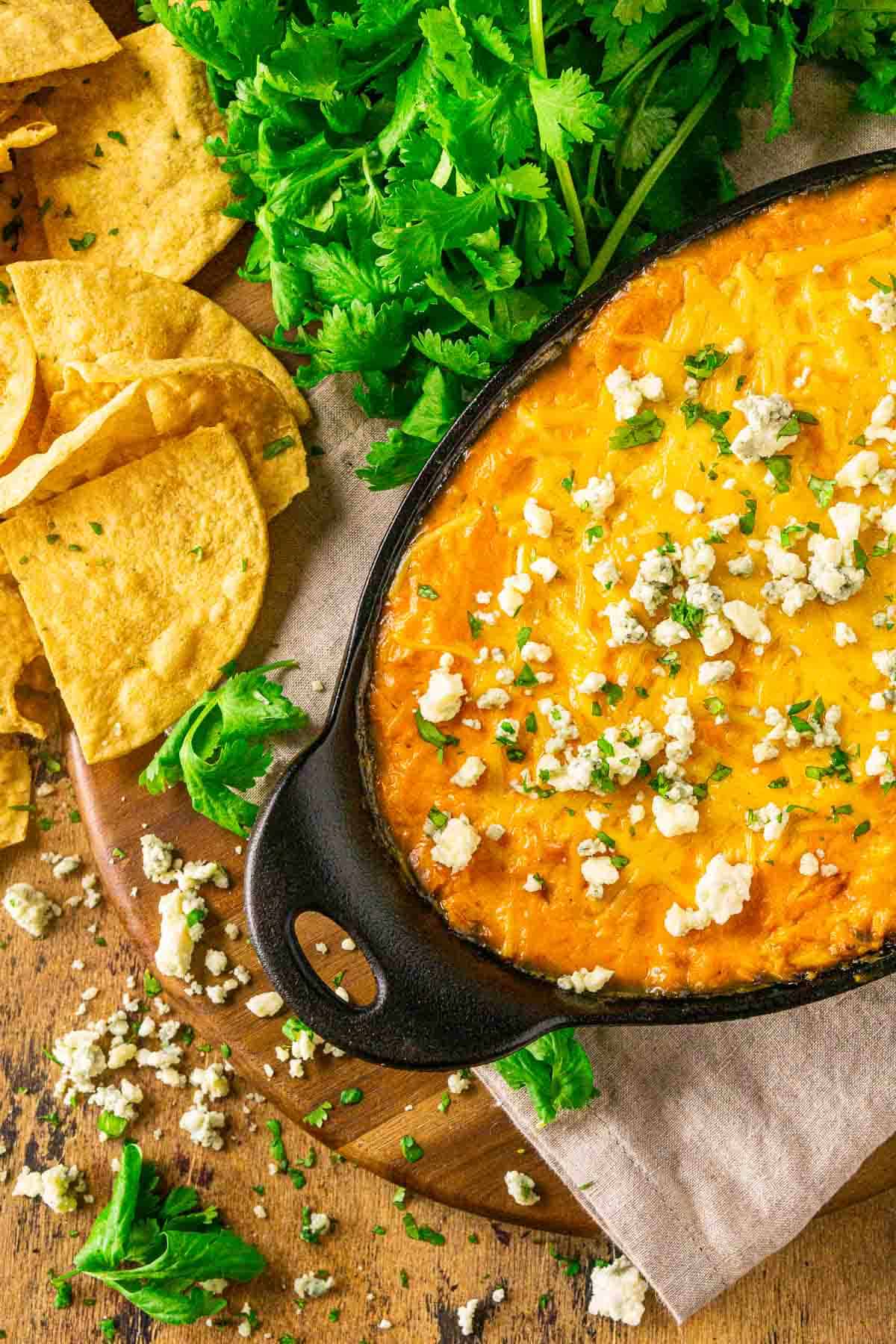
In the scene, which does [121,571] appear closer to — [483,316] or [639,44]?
[483,316]

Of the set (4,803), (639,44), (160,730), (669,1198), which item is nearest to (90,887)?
(4,803)

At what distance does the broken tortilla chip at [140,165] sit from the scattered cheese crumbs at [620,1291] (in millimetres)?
2170

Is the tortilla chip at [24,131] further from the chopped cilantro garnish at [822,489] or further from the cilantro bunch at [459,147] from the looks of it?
the chopped cilantro garnish at [822,489]

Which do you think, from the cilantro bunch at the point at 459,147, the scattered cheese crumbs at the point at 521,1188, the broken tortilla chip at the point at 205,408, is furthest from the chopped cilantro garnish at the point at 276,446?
the scattered cheese crumbs at the point at 521,1188

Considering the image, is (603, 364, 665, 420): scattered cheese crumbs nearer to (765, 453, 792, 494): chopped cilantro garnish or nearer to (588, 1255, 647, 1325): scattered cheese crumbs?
(765, 453, 792, 494): chopped cilantro garnish

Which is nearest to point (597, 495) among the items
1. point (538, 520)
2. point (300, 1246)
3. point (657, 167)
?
point (538, 520)

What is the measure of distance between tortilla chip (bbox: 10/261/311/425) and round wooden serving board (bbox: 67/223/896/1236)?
0.79m

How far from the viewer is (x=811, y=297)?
2.03 m

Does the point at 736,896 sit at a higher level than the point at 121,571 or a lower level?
lower

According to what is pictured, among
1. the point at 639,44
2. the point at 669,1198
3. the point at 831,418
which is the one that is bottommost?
the point at 669,1198

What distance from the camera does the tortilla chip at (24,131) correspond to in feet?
8.14

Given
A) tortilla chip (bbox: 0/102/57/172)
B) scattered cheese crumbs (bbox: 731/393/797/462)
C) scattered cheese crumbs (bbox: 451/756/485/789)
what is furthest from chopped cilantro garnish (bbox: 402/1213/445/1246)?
tortilla chip (bbox: 0/102/57/172)

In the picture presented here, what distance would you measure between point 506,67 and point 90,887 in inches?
69.2

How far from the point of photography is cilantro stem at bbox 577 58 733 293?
90.3 inches
